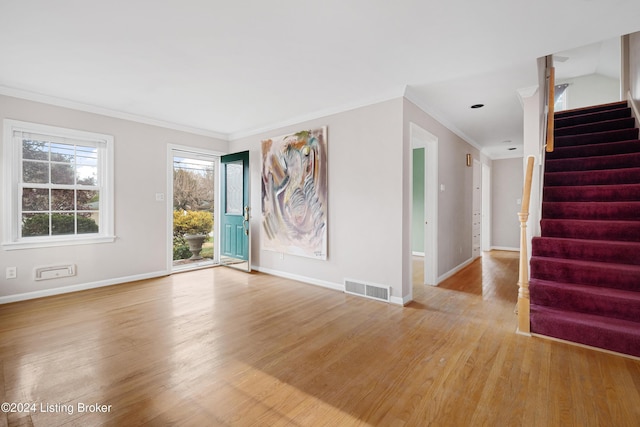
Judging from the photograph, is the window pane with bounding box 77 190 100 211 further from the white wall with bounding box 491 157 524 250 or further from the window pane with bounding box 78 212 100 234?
the white wall with bounding box 491 157 524 250

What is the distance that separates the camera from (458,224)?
16.5 feet

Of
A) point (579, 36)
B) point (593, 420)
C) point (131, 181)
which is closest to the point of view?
point (593, 420)

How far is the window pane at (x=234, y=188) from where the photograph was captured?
17.1ft

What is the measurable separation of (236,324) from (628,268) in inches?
141

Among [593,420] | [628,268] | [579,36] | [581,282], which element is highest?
[579,36]

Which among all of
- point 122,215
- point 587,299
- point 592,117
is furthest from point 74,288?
point 592,117

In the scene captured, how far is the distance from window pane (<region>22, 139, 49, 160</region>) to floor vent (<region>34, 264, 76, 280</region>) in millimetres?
1405

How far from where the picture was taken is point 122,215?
4207mm

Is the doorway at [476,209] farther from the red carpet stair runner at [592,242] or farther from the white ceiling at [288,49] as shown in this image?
the white ceiling at [288,49]

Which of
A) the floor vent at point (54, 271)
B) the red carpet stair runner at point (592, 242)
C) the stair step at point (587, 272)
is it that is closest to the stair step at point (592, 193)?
the red carpet stair runner at point (592, 242)

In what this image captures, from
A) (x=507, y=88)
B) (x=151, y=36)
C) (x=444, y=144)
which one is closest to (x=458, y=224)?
(x=444, y=144)

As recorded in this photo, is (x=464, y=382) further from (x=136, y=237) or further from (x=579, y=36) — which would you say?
(x=136, y=237)

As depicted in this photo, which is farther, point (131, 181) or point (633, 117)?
point (131, 181)

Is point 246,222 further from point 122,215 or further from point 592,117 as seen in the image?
point 592,117
